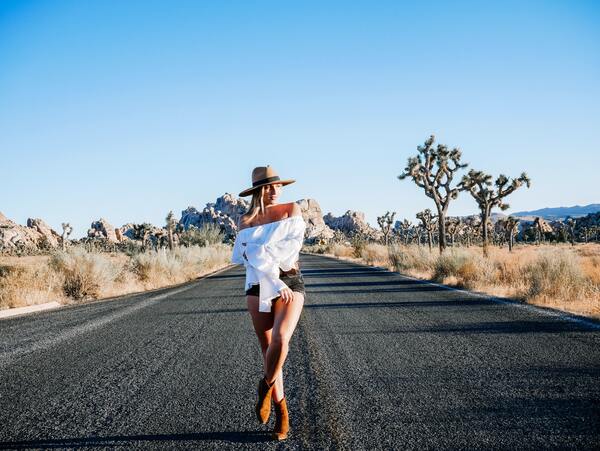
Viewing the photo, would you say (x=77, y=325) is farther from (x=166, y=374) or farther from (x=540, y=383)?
(x=540, y=383)

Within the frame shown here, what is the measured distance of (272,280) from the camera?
10.5ft

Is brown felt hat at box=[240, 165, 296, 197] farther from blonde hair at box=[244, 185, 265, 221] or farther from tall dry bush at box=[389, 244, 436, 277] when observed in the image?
tall dry bush at box=[389, 244, 436, 277]

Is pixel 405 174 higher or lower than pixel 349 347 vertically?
higher

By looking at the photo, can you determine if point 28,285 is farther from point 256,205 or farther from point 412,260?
point 412,260

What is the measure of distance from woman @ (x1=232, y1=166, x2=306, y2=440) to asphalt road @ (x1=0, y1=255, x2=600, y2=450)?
16.5 inches

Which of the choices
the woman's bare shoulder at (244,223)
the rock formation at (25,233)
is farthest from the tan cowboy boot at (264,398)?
the rock formation at (25,233)

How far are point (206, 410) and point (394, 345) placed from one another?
9.77ft

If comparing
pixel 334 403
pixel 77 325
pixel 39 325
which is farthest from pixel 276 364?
pixel 39 325

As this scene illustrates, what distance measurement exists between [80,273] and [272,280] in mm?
13340

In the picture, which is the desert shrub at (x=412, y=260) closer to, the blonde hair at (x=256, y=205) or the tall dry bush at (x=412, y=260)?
the tall dry bush at (x=412, y=260)

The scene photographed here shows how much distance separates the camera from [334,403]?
12.8ft

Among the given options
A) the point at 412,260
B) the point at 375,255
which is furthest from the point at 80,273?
the point at 375,255

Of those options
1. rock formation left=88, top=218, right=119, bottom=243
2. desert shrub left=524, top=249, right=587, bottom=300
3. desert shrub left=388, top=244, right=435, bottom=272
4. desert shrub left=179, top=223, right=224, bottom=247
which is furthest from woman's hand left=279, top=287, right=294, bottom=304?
rock formation left=88, top=218, right=119, bottom=243

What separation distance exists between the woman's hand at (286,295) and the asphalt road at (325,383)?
3.24ft
